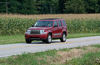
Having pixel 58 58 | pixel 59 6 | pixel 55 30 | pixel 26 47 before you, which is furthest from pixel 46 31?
pixel 59 6

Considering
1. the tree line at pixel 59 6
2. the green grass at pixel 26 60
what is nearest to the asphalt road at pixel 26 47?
the green grass at pixel 26 60

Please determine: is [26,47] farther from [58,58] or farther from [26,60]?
[26,60]

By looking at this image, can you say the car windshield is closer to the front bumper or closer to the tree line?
the front bumper

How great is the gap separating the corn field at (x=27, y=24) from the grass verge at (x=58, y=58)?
76.2 feet

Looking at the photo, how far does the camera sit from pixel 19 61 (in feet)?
43.9

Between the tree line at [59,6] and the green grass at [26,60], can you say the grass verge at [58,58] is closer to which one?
the green grass at [26,60]

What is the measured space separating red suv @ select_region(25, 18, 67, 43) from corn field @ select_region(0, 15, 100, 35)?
1394 cm

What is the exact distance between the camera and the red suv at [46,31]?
24078mm

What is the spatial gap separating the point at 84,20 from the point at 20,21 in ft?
41.5

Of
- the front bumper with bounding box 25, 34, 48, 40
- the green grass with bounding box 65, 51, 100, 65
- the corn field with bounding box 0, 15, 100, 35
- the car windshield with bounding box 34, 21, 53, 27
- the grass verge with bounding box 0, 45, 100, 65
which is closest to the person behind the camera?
the grass verge with bounding box 0, 45, 100, 65

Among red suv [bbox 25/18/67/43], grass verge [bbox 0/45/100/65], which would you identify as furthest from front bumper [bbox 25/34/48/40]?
grass verge [bbox 0/45/100/65]

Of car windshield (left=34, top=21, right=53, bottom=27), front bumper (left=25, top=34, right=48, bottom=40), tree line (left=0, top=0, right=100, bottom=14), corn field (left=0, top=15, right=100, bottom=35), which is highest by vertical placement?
car windshield (left=34, top=21, right=53, bottom=27)

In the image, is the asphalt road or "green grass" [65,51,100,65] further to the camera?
the asphalt road

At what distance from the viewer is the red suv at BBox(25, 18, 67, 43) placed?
2408cm
